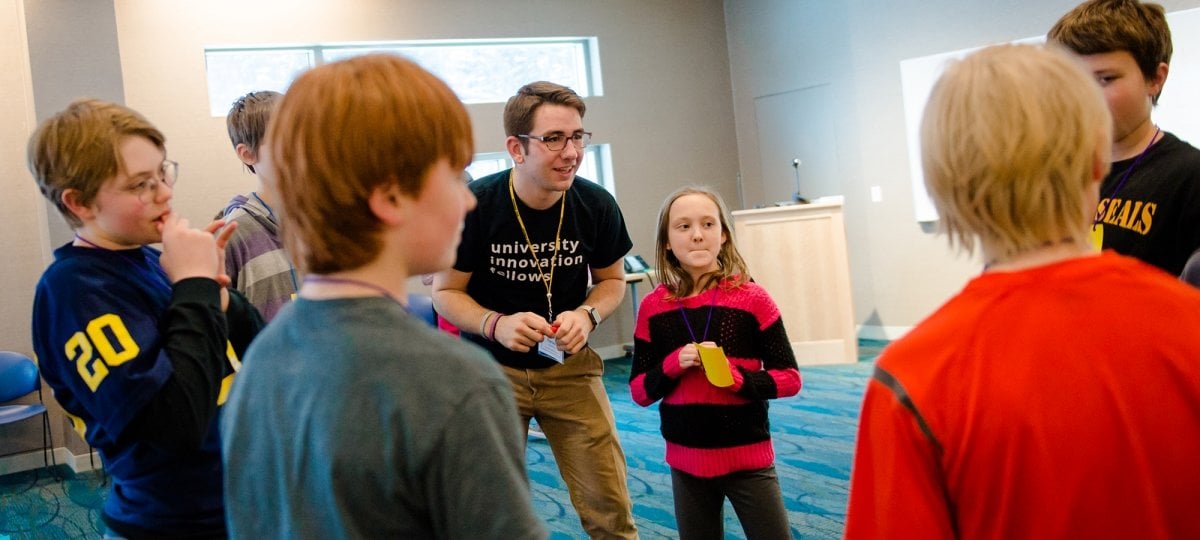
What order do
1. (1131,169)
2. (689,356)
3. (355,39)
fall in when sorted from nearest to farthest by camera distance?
1. (1131,169)
2. (689,356)
3. (355,39)

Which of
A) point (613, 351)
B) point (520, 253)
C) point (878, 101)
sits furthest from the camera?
point (613, 351)

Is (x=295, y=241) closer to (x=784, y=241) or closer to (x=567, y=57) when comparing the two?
(x=784, y=241)

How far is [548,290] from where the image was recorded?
2.97 meters

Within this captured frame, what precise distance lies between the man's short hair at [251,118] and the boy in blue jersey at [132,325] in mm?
633

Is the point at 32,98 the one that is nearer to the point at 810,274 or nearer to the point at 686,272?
the point at 686,272

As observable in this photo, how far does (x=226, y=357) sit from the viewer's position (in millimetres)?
1784

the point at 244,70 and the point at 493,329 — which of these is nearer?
the point at 493,329

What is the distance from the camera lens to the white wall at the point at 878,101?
26.8 feet

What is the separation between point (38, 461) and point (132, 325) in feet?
20.6

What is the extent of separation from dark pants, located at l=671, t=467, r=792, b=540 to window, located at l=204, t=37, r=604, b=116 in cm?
584

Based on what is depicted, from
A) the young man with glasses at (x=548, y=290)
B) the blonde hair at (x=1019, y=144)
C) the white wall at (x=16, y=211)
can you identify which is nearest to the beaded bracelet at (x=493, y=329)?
the young man with glasses at (x=548, y=290)

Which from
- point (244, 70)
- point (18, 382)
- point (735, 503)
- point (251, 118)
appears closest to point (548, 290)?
point (735, 503)

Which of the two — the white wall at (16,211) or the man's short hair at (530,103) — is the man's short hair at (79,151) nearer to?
the man's short hair at (530,103)

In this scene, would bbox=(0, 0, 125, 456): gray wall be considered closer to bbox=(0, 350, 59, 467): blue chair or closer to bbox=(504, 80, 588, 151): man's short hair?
bbox=(0, 350, 59, 467): blue chair
